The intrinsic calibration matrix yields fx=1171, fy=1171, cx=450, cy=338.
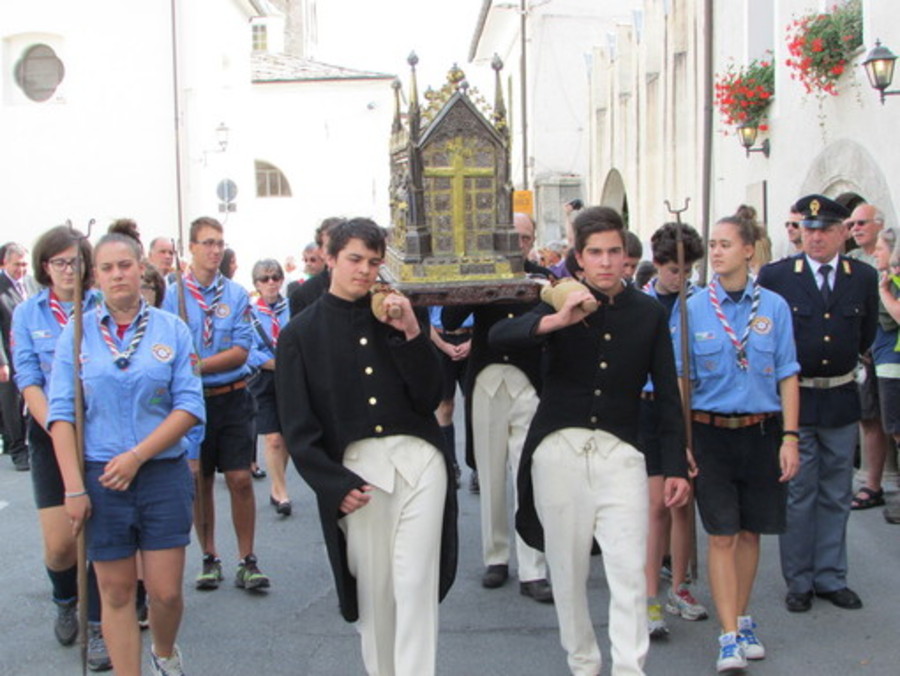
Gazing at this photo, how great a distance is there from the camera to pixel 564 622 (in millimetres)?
4953

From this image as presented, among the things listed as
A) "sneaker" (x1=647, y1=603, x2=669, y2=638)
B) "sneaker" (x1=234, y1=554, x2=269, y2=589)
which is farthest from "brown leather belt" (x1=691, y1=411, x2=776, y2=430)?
"sneaker" (x1=234, y1=554, x2=269, y2=589)

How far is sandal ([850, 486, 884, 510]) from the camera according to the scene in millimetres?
8562

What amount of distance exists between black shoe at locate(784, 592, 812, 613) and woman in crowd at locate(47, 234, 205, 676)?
10.9 feet

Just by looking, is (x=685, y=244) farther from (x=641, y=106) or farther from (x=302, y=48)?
(x=302, y=48)

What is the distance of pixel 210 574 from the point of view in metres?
6.96

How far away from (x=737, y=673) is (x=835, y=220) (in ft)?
8.16

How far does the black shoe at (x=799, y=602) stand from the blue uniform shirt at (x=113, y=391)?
3414mm

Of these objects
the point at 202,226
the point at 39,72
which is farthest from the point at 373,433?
the point at 39,72

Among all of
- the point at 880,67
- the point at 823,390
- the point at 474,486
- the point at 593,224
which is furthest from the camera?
the point at 880,67

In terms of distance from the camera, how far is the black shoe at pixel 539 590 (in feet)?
21.6

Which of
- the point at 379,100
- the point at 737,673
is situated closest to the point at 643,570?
the point at 737,673

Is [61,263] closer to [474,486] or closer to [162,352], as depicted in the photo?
[162,352]

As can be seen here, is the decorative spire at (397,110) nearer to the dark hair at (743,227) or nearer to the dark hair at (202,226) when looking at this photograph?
the dark hair at (202,226)

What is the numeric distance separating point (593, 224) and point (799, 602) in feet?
8.81
